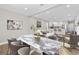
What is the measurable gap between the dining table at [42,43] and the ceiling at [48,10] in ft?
0.99

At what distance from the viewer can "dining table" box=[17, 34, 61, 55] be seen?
→ 1.75m

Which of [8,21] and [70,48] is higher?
[8,21]

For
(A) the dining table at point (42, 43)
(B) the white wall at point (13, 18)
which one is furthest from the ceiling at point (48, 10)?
(A) the dining table at point (42, 43)

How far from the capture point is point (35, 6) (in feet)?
5.76

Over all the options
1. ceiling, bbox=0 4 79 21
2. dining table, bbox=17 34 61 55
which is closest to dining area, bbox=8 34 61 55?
dining table, bbox=17 34 61 55

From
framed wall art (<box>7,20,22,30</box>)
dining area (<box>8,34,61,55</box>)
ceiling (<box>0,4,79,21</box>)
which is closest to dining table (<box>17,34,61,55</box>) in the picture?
dining area (<box>8,34,61,55</box>)

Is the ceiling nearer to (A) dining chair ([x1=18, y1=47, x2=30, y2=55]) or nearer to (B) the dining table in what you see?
(B) the dining table

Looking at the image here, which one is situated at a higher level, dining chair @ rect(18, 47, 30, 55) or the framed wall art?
the framed wall art

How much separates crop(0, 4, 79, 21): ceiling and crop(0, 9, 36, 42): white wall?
0.07 meters

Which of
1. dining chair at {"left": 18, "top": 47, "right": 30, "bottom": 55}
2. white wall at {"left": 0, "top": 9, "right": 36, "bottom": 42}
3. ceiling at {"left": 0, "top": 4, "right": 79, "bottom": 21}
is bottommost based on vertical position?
dining chair at {"left": 18, "top": 47, "right": 30, "bottom": 55}

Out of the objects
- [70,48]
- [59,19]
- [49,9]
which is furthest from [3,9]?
[70,48]

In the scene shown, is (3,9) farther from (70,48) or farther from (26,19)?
(70,48)

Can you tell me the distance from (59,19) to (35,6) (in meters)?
0.39

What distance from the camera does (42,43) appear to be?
1.77m
